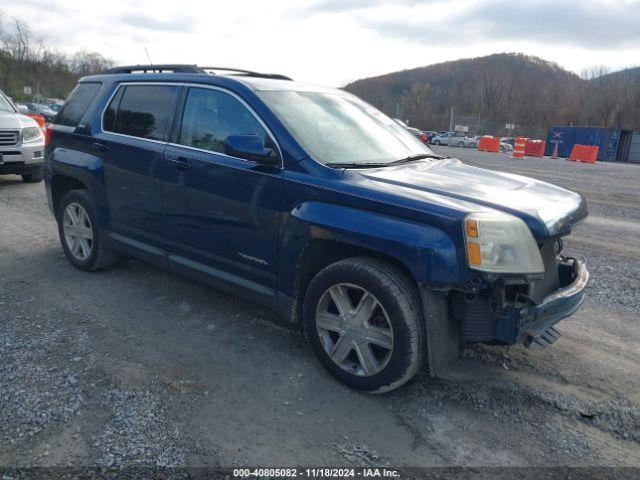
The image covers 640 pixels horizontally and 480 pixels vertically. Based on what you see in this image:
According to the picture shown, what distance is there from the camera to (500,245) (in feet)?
9.20

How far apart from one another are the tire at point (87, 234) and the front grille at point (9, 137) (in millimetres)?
5123

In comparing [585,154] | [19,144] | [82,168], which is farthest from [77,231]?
[585,154]

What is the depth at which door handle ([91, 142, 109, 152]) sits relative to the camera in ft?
15.5

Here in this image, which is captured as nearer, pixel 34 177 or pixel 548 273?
pixel 548 273

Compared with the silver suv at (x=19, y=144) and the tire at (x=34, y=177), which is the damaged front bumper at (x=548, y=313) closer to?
the silver suv at (x=19, y=144)

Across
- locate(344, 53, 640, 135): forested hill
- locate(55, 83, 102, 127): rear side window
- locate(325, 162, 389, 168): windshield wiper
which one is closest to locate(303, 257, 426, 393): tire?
locate(325, 162, 389, 168): windshield wiper

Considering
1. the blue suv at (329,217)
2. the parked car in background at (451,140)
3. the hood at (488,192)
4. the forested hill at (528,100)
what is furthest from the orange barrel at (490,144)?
the hood at (488,192)

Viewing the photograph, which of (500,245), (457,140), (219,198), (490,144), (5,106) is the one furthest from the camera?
(457,140)

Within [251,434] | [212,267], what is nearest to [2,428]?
[251,434]

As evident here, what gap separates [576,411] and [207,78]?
3.44 m

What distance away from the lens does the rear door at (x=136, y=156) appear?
4301 millimetres

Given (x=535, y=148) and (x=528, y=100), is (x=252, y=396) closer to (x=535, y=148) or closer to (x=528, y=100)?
(x=535, y=148)

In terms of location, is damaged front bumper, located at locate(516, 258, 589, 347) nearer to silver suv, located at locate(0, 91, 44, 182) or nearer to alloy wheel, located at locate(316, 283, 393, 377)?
alloy wheel, located at locate(316, 283, 393, 377)

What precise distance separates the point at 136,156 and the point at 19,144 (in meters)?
6.53
